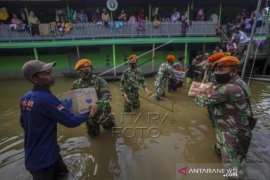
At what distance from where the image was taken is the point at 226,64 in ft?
9.55

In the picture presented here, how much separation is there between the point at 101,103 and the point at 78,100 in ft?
2.07

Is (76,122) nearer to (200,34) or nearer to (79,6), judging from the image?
(200,34)

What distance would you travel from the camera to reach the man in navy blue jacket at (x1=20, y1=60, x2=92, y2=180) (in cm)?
234

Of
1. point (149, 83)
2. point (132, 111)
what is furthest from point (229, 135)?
point (149, 83)

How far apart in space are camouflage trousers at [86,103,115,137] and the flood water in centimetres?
17

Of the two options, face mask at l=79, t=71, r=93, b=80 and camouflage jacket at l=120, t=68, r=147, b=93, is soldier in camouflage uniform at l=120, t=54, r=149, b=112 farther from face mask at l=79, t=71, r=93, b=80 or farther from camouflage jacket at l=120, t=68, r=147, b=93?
face mask at l=79, t=71, r=93, b=80

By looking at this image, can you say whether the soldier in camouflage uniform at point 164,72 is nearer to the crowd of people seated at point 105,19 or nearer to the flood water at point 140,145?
the flood water at point 140,145

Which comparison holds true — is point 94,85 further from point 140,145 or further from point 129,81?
point 129,81

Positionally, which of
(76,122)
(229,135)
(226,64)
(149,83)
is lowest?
(149,83)

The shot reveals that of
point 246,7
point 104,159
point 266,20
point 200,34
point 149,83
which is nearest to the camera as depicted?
point 104,159

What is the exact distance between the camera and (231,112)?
9.66 ft

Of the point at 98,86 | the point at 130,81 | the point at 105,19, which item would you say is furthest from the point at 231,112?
the point at 105,19

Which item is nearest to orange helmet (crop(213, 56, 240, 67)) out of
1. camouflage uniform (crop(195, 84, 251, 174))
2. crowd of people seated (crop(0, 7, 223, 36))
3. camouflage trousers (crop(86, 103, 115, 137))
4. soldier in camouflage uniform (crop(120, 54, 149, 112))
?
camouflage uniform (crop(195, 84, 251, 174))

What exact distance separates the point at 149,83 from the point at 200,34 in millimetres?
5413
